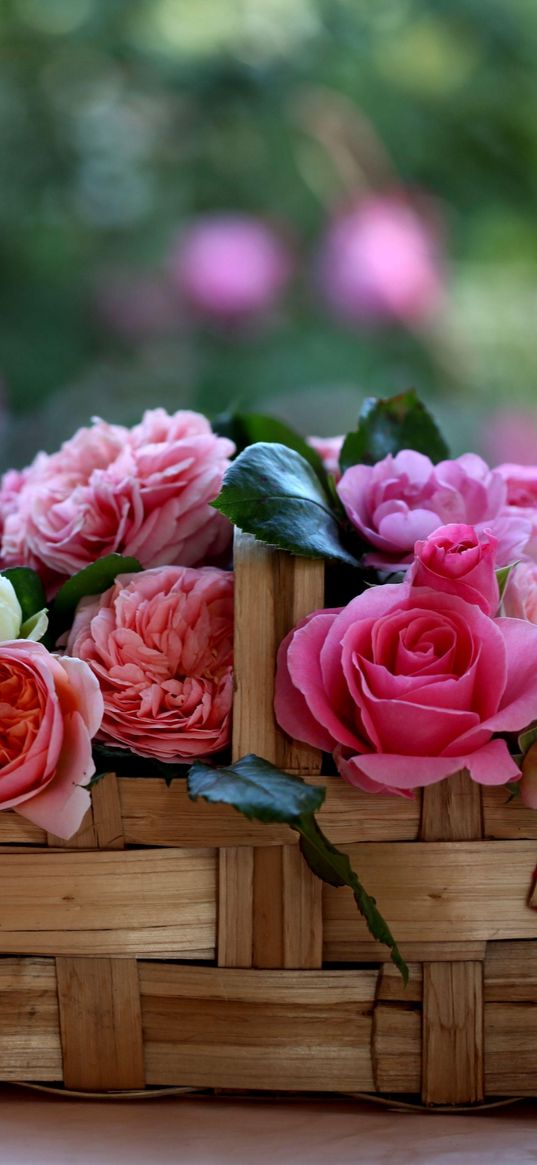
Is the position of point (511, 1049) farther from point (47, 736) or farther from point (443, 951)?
point (47, 736)

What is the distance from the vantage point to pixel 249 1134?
16.5 inches

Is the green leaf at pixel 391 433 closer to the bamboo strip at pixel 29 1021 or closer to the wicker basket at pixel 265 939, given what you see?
the wicker basket at pixel 265 939

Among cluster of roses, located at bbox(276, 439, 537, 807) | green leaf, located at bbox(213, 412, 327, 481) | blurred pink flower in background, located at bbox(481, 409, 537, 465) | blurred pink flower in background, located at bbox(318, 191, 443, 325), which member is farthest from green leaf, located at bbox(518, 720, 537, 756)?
blurred pink flower in background, located at bbox(318, 191, 443, 325)

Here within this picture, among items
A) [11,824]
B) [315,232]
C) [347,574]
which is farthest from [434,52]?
[11,824]

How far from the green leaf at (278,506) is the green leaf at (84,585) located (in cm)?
6

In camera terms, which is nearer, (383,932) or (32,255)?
(383,932)

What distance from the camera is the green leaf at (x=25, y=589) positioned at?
1.52ft

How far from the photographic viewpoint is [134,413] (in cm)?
143

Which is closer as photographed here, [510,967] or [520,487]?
[510,967]

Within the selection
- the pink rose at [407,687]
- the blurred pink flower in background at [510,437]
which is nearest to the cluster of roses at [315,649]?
the pink rose at [407,687]

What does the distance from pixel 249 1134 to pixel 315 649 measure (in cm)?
18

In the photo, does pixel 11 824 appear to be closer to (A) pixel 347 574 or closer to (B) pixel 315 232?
(A) pixel 347 574

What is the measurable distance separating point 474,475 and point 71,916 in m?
0.24

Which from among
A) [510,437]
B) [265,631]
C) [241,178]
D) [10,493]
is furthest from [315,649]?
[241,178]
